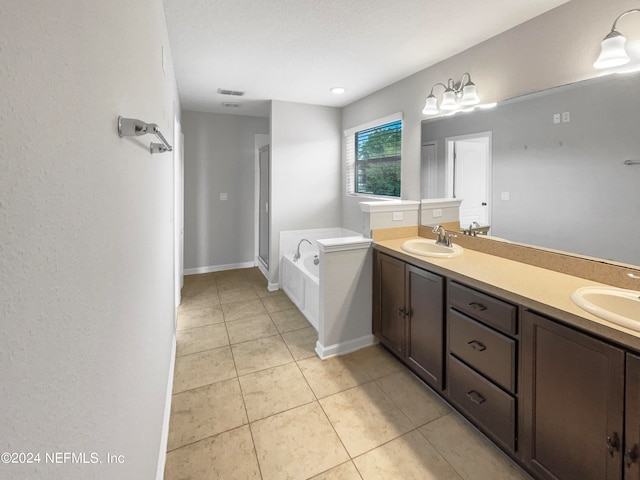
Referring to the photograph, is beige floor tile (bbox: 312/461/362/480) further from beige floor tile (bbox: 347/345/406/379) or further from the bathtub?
the bathtub

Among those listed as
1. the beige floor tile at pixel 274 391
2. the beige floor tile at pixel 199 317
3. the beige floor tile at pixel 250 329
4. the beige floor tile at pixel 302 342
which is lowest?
the beige floor tile at pixel 274 391

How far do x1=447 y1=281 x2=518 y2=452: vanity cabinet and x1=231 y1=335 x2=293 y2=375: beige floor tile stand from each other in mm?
1278

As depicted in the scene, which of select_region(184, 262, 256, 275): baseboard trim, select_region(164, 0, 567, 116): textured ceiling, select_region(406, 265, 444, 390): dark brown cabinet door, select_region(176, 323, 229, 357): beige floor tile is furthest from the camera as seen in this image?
select_region(184, 262, 256, 275): baseboard trim

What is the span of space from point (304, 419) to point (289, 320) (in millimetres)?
1401

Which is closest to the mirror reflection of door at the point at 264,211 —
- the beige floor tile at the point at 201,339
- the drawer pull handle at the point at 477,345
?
the beige floor tile at the point at 201,339

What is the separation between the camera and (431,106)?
2.65 m

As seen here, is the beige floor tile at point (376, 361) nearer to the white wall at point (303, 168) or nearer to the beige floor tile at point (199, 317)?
the beige floor tile at point (199, 317)

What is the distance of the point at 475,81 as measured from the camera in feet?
7.88

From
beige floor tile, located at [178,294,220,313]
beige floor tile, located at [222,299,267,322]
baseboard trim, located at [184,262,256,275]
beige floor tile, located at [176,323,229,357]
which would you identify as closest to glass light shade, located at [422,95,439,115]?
beige floor tile, located at [222,299,267,322]

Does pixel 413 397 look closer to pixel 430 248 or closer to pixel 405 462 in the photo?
pixel 405 462

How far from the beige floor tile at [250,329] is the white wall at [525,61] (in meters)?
1.89

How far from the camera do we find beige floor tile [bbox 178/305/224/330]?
3.18 m

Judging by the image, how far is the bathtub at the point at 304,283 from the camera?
10.4 feet

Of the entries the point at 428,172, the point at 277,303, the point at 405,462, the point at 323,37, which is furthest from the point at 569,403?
the point at 277,303
